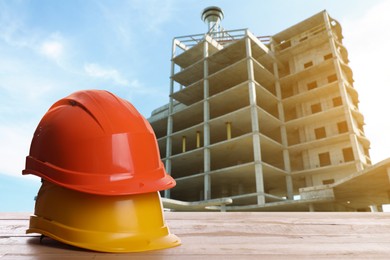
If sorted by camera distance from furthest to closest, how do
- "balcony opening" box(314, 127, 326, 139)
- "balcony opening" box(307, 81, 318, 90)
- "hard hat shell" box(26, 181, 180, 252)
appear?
"balcony opening" box(307, 81, 318, 90)
"balcony opening" box(314, 127, 326, 139)
"hard hat shell" box(26, 181, 180, 252)

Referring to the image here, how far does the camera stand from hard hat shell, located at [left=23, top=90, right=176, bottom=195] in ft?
5.40

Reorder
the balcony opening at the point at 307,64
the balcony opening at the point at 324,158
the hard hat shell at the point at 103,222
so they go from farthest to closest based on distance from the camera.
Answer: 1. the balcony opening at the point at 307,64
2. the balcony opening at the point at 324,158
3. the hard hat shell at the point at 103,222

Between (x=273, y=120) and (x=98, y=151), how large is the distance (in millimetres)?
24240

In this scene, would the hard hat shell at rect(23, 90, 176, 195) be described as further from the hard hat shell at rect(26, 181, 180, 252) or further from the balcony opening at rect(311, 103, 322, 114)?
the balcony opening at rect(311, 103, 322, 114)

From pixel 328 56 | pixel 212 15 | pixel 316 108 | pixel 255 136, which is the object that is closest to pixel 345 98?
pixel 316 108

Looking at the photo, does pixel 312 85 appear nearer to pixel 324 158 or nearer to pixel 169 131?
pixel 324 158

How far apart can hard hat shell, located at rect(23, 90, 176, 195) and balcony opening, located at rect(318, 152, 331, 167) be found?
24.0 metres

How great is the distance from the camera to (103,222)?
63.3 inches

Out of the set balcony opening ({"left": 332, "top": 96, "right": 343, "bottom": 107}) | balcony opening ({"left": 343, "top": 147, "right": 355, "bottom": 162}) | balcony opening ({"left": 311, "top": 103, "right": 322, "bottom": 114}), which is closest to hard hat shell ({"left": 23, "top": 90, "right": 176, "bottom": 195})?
balcony opening ({"left": 343, "top": 147, "right": 355, "bottom": 162})

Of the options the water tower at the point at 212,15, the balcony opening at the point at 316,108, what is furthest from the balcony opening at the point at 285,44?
the water tower at the point at 212,15

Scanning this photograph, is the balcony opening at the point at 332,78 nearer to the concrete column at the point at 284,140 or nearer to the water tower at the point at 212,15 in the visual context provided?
the concrete column at the point at 284,140

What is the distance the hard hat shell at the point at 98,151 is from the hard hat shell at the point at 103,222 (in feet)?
0.30

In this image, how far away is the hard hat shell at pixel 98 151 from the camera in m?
1.65

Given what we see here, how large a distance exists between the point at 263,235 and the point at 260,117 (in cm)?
2266
